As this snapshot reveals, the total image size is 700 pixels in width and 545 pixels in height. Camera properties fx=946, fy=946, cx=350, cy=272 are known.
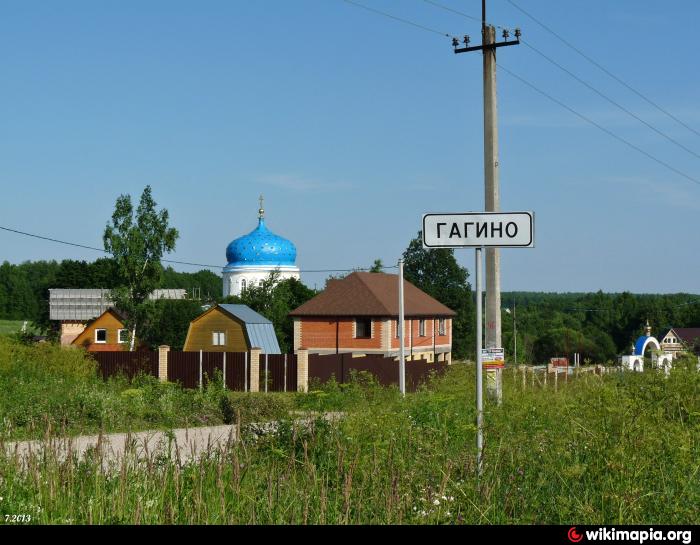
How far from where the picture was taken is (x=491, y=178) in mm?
15117

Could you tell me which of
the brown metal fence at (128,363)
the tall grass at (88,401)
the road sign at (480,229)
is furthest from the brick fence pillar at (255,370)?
the road sign at (480,229)

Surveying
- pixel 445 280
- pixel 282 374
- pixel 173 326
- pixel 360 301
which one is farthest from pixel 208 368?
pixel 445 280

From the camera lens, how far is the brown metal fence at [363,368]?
35.6m

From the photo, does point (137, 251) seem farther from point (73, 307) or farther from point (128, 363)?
point (73, 307)

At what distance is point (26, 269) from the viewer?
13875cm

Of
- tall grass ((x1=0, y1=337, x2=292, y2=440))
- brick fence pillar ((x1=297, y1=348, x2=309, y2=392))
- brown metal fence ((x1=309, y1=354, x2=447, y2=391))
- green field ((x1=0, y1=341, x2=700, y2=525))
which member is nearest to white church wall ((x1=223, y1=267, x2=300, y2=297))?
brown metal fence ((x1=309, y1=354, x2=447, y2=391))

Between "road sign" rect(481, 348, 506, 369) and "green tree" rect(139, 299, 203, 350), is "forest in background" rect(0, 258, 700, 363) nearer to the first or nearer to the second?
"green tree" rect(139, 299, 203, 350)

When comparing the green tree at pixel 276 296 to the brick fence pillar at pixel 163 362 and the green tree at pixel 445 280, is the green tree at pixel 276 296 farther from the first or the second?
the brick fence pillar at pixel 163 362

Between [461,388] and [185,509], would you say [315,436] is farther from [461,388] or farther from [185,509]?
[461,388]

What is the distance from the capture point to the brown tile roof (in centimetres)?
4956

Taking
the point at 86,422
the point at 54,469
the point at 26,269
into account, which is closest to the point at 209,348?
the point at 86,422

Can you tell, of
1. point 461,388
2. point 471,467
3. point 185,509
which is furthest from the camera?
point 461,388

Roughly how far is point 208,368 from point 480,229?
27144mm
